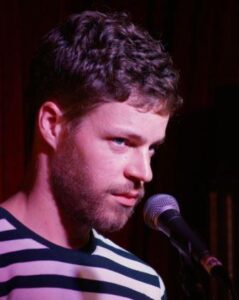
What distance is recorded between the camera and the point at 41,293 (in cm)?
121

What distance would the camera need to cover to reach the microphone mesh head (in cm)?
103

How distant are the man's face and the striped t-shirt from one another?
0.12 m

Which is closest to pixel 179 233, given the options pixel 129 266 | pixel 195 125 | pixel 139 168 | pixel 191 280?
pixel 191 280

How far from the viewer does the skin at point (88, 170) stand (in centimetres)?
123

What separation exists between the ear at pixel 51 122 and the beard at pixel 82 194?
0.03 m

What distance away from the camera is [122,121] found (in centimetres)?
123

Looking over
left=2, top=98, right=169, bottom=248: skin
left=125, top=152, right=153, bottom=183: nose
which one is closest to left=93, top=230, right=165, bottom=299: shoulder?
left=2, top=98, right=169, bottom=248: skin

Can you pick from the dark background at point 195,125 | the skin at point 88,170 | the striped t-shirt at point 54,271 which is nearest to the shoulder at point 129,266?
the striped t-shirt at point 54,271

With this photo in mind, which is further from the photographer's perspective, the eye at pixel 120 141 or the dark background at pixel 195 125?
the dark background at pixel 195 125

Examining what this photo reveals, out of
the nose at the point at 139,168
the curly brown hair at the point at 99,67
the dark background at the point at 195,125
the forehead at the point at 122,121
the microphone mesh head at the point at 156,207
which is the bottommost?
the dark background at the point at 195,125

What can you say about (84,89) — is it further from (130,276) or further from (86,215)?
(130,276)

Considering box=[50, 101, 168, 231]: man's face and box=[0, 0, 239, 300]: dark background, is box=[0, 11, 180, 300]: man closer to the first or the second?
box=[50, 101, 168, 231]: man's face

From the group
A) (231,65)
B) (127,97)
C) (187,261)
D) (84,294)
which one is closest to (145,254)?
(231,65)

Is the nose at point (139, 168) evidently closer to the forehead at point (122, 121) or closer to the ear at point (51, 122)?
the forehead at point (122, 121)
